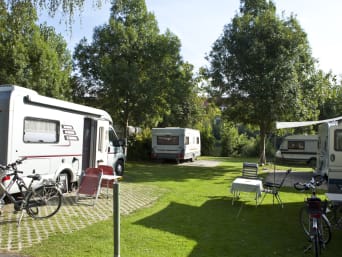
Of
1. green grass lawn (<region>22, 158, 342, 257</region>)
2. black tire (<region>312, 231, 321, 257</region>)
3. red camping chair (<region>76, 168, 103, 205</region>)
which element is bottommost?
green grass lawn (<region>22, 158, 342, 257</region>)

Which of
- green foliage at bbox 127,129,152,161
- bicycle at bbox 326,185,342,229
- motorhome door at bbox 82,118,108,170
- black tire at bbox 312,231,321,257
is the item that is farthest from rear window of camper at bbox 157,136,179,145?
black tire at bbox 312,231,321,257

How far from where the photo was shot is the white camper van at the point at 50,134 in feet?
26.0

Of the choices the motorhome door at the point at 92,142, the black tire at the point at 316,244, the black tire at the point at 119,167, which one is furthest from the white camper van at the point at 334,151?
the black tire at the point at 119,167

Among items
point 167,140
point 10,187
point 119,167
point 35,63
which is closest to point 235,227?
point 10,187

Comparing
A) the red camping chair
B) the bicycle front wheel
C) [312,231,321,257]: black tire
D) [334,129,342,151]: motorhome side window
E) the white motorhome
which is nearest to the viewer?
[312,231,321,257]: black tire

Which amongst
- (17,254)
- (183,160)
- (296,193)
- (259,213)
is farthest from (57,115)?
(183,160)

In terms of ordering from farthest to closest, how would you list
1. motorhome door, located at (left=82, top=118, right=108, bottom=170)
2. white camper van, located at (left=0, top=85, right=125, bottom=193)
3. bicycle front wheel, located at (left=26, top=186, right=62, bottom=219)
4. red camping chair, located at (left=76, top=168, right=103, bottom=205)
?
motorhome door, located at (left=82, top=118, right=108, bottom=170) < red camping chair, located at (left=76, top=168, right=103, bottom=205) < white camper van, located at (left=0, top=85, right=125, bottom=193) < bicycle front wheel, located at (left=26, top=186, right=62, bottom=219)

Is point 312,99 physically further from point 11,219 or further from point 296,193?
point 11,219

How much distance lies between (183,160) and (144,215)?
16.4 m

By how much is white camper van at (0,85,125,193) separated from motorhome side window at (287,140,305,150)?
15.2 meters

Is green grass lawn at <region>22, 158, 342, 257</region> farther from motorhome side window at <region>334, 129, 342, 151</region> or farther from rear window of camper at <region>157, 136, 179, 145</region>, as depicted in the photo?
rear window of camper at <region>157, 136, 179, 145</region>

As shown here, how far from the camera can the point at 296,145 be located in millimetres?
23750

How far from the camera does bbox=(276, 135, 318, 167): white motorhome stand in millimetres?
23047

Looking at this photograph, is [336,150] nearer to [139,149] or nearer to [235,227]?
[235,227]
